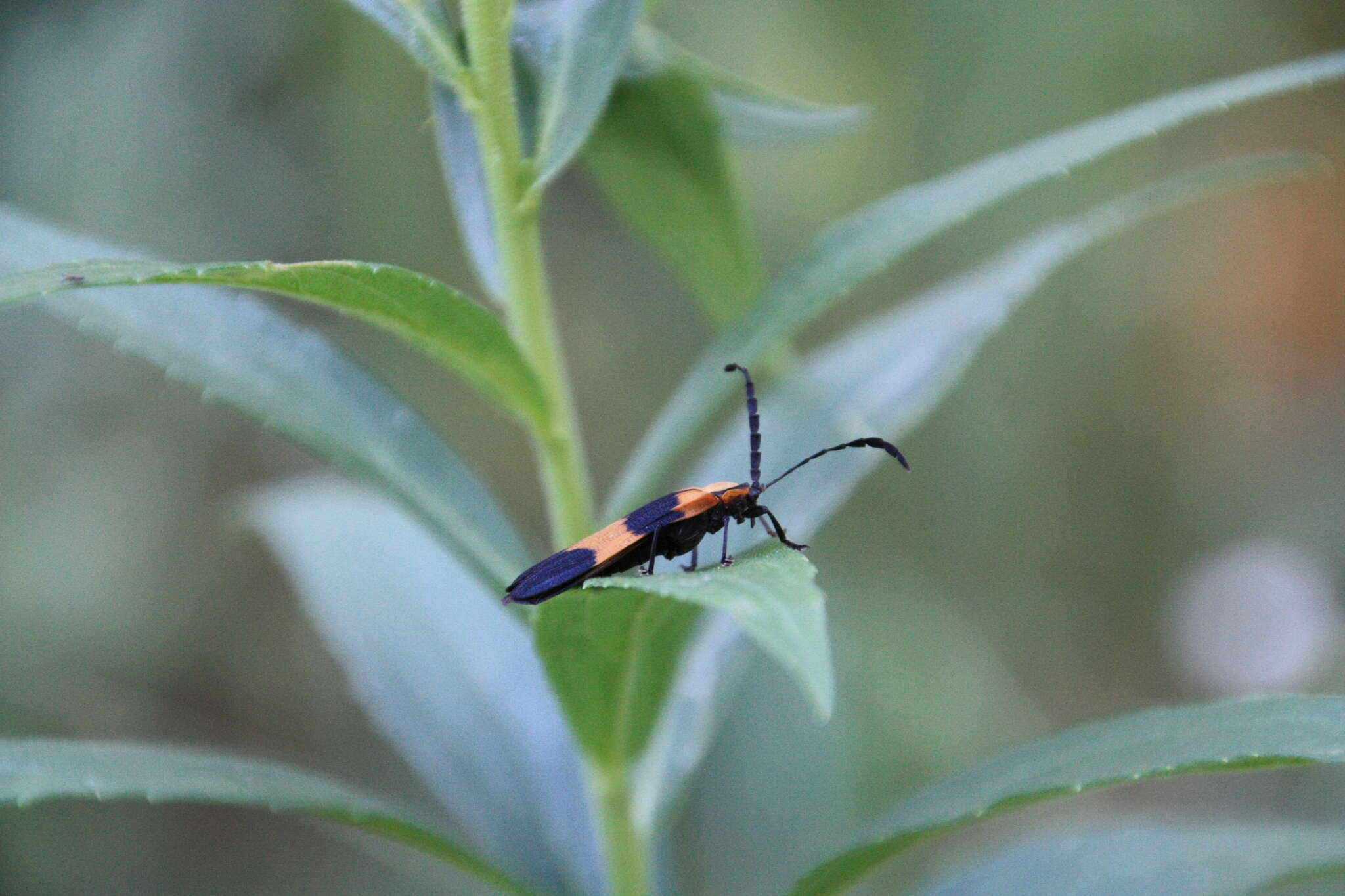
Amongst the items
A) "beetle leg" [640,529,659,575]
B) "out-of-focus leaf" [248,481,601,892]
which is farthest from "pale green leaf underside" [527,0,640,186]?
"out-of-focus leaf" [248,481,601,892]

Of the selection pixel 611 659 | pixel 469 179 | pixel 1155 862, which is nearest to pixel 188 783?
pixel 611 659

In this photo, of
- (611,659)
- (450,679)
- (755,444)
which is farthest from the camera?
(450,679)

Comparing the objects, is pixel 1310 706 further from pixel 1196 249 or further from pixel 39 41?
pixel 1196 249

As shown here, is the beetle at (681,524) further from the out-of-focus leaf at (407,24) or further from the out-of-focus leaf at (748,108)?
the out-of-focus leaf at (407,24)

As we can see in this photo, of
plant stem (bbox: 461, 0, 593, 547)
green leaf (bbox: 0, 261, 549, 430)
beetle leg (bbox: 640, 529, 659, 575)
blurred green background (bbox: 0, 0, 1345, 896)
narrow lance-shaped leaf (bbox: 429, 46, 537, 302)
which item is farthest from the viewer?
blurred green background (bbox: 0, 0, 1345, 896)

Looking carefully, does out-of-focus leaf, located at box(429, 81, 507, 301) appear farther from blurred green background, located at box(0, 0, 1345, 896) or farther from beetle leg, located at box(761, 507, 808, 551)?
blurred green background, located at box(0, 0, 1345, 896)

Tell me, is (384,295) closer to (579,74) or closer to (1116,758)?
(579,74)

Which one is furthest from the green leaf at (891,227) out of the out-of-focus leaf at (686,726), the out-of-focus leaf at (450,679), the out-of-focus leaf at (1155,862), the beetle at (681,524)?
the out-of-focus leaf at (1155,862)
